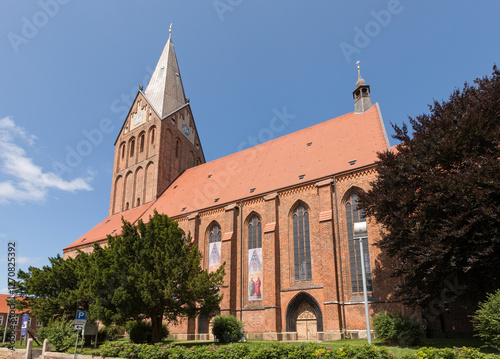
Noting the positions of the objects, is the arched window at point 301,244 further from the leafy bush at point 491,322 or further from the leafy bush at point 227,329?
the leafy bush at point 491,322

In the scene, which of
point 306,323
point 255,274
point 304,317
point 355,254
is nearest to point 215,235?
point 255,274

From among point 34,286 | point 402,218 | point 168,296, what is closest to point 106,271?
point 168,296

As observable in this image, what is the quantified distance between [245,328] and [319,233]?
760 cm

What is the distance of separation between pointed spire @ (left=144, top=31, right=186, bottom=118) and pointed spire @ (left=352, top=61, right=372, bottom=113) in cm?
1988

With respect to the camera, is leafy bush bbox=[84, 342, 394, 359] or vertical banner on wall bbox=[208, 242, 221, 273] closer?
leafy bush bbox=[84, 342, 394, 359]

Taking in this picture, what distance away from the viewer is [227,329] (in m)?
19.6

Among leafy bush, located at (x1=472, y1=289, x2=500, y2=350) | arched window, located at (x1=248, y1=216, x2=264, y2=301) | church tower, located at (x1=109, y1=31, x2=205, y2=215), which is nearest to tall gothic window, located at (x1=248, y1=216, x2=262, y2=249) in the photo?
arched window, located at (x1=248, y1=216, x2=264, y2=301)

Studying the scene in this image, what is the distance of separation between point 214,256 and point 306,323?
871cm

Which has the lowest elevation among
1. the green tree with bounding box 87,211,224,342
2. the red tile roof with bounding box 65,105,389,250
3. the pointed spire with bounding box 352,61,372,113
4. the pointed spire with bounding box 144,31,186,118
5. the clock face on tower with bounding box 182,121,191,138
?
the green tree with bounding box 87,211,224,342

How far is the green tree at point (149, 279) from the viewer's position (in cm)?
1722

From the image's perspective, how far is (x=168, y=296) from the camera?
1712 centimetres

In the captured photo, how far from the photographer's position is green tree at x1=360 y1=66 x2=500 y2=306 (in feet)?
43.3

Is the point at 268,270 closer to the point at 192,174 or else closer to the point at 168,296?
the point at 168,296

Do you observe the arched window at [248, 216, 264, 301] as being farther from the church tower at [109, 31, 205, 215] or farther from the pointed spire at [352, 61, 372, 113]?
the church tower at [109, 31, 205, 215]
